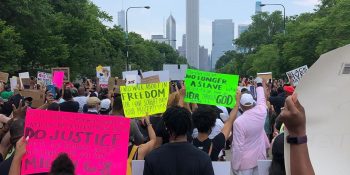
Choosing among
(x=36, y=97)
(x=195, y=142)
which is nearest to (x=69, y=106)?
(x=36, y=97)

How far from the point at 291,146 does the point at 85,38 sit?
45.9m

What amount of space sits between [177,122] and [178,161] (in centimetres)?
34

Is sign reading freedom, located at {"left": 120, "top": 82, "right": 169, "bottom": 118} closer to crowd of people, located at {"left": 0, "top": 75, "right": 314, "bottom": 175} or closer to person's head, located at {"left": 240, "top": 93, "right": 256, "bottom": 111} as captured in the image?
Answer: crowd of people, located at {"left": 0, "top": 75, "right": 314, "bottom": 175}

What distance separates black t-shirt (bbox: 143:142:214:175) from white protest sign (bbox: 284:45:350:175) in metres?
1.78

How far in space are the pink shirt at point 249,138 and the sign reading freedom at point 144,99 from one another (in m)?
1.09

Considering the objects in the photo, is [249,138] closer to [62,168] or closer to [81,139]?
[81,139]

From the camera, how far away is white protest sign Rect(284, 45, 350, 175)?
1.71 m

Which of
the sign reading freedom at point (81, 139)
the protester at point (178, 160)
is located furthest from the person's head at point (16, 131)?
the protester at point (178, 160)

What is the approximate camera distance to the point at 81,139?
3.77 meters

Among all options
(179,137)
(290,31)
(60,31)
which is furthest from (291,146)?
(290,31)

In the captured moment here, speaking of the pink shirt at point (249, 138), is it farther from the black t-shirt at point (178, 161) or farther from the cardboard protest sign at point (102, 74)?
the cardboard protest sign at point (102, 74)

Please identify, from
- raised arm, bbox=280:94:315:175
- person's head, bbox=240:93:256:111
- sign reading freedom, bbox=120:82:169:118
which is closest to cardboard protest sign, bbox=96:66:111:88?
sign reading freedom, bbox=120:82:169:118

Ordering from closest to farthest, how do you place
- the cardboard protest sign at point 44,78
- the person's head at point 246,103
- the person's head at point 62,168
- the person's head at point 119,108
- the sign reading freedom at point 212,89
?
the person's head at point 62,168, the person's head at point 246,103, the person's head at point 119,108, the sign reading freedom at point 212,89, the cardboard protest sign at point 44,78

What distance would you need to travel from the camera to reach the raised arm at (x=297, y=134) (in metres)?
1.75
